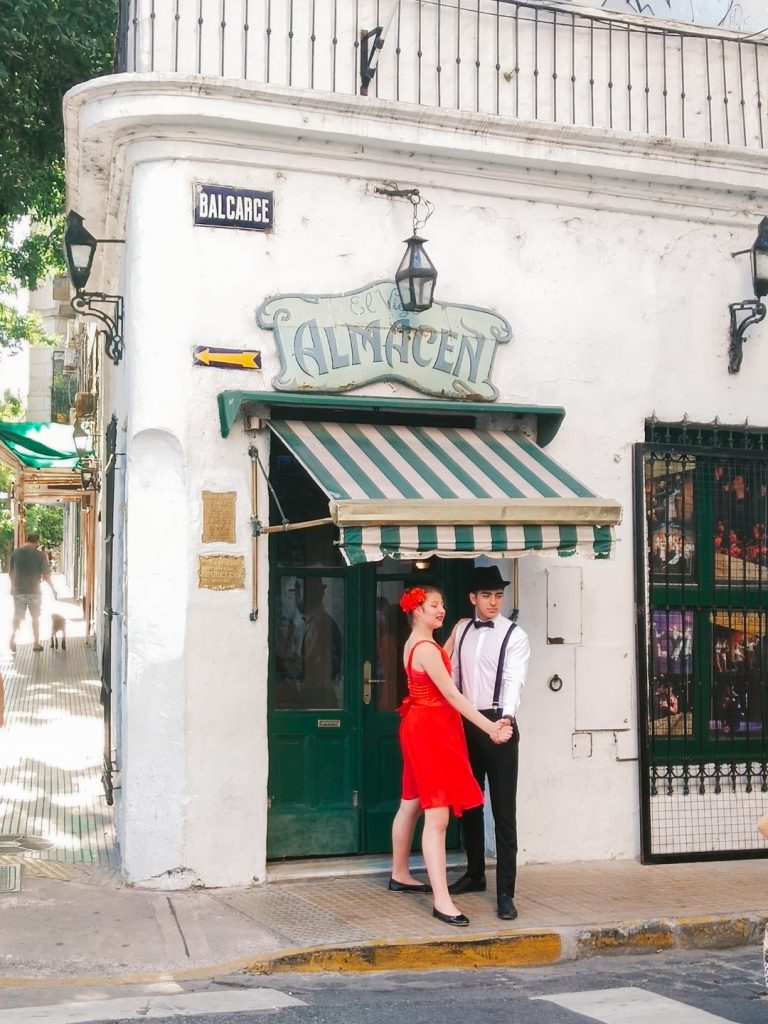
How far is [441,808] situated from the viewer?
22.5ft

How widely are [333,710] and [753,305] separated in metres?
4.15

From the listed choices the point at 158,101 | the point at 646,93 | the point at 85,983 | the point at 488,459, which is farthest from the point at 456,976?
the point at 646,93

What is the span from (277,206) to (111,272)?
2.89 m

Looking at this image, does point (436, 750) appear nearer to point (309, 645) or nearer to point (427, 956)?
point (427, 956)

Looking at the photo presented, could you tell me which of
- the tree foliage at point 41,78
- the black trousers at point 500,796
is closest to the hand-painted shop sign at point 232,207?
the black trousers at point 500,796

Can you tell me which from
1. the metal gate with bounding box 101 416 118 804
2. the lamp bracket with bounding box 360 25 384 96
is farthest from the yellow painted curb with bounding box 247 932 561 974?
the lamp bracket with bounding box 360 25 384 96

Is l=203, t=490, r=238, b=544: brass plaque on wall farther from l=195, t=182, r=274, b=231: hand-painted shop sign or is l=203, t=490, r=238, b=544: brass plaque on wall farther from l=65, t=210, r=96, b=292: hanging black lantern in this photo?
l=65, t=210, r=96, b=292: hanging black lantern

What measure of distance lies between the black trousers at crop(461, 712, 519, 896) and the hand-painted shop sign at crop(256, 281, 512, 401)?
2260 mm

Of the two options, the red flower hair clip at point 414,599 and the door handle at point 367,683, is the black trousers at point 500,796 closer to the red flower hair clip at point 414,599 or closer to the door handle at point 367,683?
the red flower hair clip at point 414,599

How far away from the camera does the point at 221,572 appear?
7.54 meters

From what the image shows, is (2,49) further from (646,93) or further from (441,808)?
(441,808)

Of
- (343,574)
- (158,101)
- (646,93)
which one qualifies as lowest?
(343,574)

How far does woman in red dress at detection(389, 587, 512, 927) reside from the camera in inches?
270

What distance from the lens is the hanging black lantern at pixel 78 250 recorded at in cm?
823
